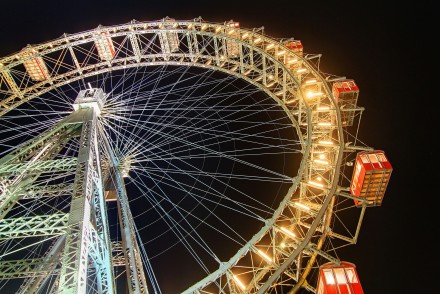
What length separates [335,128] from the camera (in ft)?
52.4

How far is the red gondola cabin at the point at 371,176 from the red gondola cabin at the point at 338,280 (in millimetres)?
3239

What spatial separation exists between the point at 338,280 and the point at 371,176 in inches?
170

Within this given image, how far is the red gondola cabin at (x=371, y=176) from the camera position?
543 inches

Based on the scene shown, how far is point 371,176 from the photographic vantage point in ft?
45.4

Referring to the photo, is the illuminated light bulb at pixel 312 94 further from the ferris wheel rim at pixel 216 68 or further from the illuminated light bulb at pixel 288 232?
the illuminated light bulb at pixel 288 232

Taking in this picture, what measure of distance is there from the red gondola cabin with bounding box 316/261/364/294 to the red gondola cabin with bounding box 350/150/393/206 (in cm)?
324

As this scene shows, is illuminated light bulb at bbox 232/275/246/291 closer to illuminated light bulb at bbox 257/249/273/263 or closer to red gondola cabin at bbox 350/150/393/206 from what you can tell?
illuminated light bulb at bbox 257/249/273/263

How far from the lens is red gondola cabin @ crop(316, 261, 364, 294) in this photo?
10.8 metres

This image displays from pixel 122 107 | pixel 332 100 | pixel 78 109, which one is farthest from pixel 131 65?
pixel 332 100

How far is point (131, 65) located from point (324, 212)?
47.2ft

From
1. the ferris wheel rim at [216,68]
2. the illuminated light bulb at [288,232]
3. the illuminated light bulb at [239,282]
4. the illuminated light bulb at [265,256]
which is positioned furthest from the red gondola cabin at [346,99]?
the illuminated light bulb at [239,282]

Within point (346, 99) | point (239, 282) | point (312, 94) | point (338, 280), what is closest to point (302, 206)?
point (338, 280)

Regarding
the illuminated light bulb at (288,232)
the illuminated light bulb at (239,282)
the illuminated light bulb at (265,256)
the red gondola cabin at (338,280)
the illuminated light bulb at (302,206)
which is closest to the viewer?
the red gondola cabin at (338,280)

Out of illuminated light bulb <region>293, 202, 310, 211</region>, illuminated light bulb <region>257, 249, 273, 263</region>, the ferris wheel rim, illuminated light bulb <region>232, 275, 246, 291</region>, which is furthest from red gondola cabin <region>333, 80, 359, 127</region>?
illuminated light bulb <region>232, 275, 246, 291</region>
